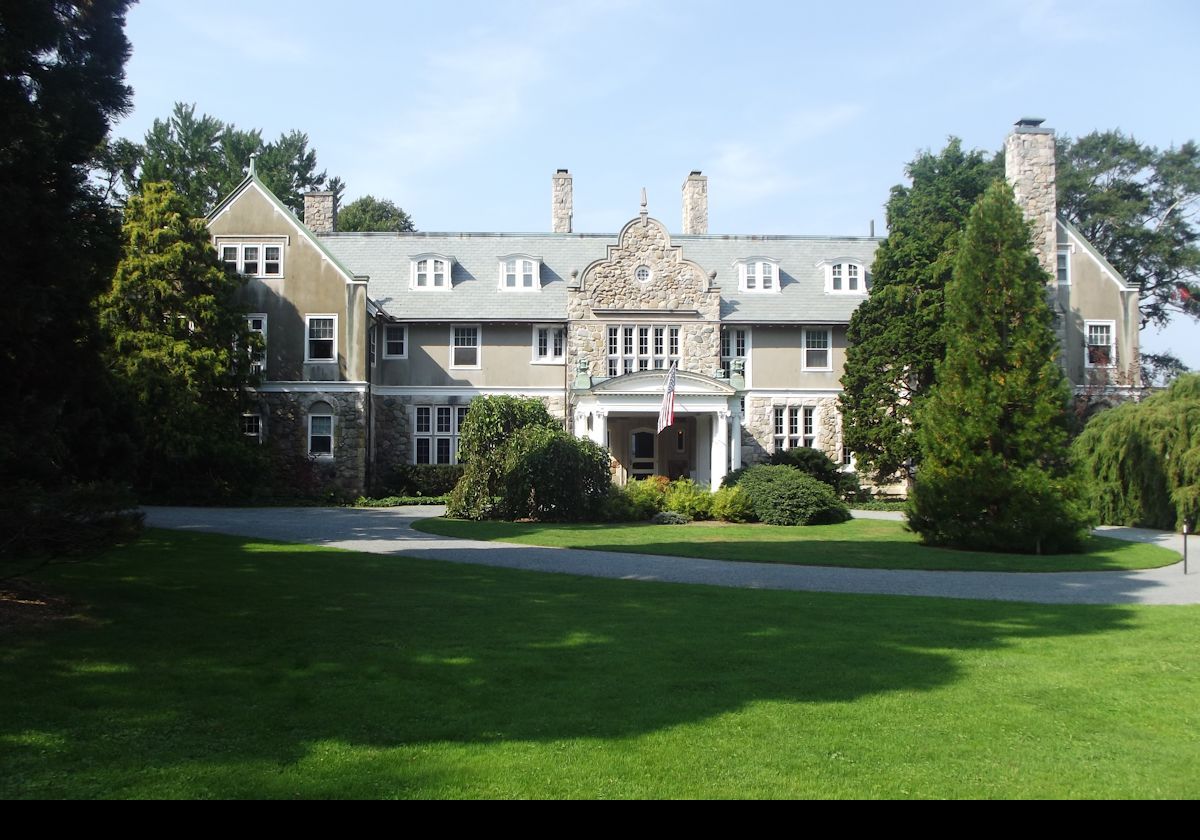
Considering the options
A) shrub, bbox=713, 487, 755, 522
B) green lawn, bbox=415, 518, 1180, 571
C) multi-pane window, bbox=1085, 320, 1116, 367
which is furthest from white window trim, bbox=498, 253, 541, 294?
multi-pane window, bbox=1085, 320, 1116, 367

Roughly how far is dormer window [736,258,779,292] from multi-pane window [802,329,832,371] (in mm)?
2427

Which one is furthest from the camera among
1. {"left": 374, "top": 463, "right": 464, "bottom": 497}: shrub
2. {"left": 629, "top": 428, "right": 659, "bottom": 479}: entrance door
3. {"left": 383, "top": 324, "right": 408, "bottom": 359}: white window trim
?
{"left": 383, "top": 324, "right": 408, "bottom": 359}: white window trim

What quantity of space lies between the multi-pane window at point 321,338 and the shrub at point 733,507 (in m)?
14.8

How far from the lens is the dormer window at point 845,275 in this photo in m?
37.9

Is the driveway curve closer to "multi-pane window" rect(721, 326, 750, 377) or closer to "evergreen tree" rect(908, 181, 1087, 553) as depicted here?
"evergreen tree" rect(908, 181, 1087, 553)

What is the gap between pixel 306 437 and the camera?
32.8 metres

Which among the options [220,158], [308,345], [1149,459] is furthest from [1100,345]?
[220,158]

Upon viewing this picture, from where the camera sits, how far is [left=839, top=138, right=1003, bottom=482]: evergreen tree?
33188mm

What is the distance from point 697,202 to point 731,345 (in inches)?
380

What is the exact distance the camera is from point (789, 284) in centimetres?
3822

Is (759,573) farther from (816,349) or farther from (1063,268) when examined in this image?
(1063,268)

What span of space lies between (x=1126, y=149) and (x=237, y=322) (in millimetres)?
44249

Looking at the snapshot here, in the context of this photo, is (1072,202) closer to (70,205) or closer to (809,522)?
(809,522)
